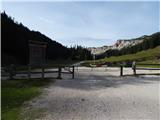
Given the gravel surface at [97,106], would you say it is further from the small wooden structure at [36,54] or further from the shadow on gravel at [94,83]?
the small wooden structure at [36,54]

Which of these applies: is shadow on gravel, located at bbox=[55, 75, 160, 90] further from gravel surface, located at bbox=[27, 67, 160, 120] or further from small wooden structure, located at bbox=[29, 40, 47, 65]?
small wooden structure, located at bbox=[29, 40, 47, 65]

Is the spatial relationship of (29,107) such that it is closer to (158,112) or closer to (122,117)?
(122,117)

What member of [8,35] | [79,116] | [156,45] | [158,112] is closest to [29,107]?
[79,116]

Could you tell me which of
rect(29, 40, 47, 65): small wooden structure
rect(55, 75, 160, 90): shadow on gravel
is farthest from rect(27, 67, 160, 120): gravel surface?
rect(29, 40, 47, 65): small wooden structure

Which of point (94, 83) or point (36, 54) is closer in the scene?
point (94, 83)

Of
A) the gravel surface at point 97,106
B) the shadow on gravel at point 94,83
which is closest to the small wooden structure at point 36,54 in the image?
the shadow on gravel at point 94,83

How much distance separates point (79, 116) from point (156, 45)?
173096mm

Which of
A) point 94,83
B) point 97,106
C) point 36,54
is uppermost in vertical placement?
point 36,54

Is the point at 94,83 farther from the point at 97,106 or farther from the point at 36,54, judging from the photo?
the point at 36,54

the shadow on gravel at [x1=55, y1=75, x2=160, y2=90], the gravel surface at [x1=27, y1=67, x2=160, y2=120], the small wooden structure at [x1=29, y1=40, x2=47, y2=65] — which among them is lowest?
the gravel surface at [x1=27, y1=67, x2=160, y2=120]

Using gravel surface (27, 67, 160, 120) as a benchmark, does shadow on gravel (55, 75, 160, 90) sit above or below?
above

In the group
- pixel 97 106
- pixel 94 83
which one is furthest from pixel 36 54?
pixel 97 106

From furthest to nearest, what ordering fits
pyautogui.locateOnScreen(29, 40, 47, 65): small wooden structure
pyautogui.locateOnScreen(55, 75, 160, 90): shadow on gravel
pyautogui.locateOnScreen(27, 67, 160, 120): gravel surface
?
pyautogui.locateOnScreen(29, 40, 47, 65): small wooden structure < pyautogui.locateOnScreen(55, 75, 160, 90): shadow on gravel < pyautogui.locateOnScreen(27, 67, 160, 120): gravel surface

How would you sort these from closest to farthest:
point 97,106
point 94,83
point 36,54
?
point 97,106 → point 94,83 → point 36,54
